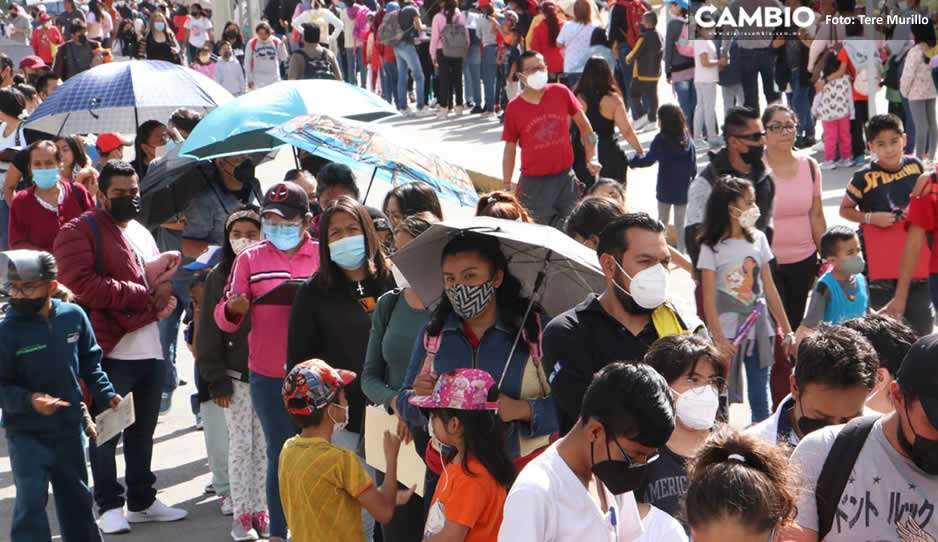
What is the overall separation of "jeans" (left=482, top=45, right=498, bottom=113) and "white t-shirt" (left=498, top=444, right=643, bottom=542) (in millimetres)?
17814

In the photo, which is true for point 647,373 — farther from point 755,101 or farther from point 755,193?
point 755,101

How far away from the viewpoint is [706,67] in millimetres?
15875

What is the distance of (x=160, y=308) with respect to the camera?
23.8 ft

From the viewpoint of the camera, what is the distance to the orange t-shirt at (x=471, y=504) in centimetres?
418

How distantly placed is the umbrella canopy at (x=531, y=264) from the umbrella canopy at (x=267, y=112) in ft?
10.5

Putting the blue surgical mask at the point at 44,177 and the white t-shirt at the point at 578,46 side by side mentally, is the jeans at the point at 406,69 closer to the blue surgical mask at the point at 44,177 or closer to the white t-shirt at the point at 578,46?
the white t-shirt at the point at 578,46

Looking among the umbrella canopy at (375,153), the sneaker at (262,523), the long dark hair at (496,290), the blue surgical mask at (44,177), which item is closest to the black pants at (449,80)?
the blue surgical mask at (44,177)

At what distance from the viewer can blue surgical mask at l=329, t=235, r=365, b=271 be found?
5867mm

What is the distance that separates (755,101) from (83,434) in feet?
38.8

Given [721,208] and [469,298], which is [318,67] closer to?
[721,208]

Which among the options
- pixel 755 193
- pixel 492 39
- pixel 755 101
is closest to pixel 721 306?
pixel 755 193

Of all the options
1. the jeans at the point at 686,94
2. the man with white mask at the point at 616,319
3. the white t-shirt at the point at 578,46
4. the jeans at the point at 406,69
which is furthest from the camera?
the jeans at the point at 406,69

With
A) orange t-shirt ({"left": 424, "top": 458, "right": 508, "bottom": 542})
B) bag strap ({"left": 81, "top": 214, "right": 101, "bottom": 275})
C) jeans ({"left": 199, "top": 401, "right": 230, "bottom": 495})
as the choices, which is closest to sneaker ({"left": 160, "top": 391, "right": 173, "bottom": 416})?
jeans ({"left": 199, "top": 401, "right": 230, "bottom": 495})

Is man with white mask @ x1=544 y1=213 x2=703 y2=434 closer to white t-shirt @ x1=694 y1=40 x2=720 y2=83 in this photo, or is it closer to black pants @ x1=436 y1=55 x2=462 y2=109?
white t-shirt @ x1=694 y1=40 x2=720 y2=83
